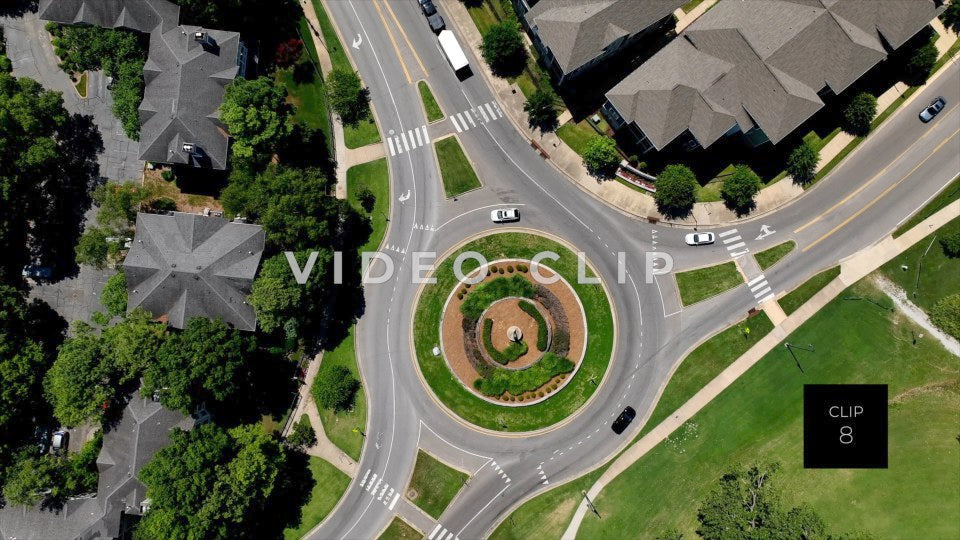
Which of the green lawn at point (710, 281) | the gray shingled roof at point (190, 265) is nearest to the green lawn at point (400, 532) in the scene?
the gray shingled roof at point (190, 265)

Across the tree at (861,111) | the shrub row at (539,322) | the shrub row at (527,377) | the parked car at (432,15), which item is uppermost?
the parked car at (432,15)

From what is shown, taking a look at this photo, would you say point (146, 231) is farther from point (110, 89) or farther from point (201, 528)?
point (201, 528)

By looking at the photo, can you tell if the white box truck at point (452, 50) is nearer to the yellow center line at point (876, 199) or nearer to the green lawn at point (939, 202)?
the yellow center line at point (876, 199)

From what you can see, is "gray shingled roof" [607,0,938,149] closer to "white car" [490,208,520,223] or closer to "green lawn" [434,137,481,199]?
"white car" [490,208,520,223]

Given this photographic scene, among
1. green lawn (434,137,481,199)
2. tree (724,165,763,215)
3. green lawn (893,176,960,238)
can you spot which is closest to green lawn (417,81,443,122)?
green lawn (434,137,481,199)

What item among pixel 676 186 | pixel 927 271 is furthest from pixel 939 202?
pixel 676 186
